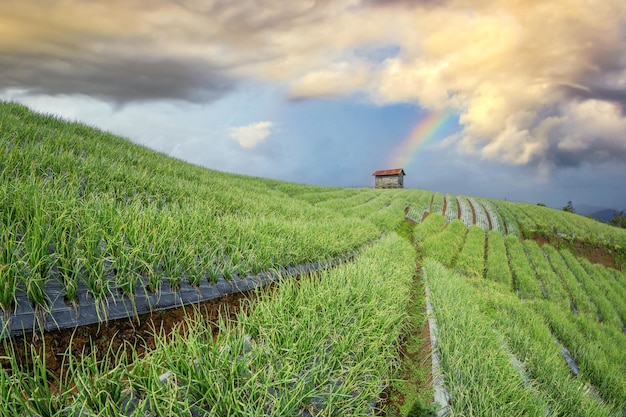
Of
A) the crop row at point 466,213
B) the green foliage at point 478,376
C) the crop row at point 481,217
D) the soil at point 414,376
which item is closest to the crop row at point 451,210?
the crop row at point 466,213

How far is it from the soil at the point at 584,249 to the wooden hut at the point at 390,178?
28025mm

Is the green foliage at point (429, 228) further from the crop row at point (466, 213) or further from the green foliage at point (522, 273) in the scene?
the green foliage at point (522, 273)

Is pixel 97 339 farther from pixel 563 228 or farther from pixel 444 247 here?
pixel 563 228

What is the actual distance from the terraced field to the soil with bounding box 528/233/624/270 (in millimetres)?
15234

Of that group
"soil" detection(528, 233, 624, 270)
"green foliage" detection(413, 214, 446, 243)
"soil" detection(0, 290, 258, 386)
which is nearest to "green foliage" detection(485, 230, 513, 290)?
"green foliage" detection(413, 214, 446, 243)

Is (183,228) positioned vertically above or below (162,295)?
above

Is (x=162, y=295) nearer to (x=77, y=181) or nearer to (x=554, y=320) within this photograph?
(x=77, y=181)

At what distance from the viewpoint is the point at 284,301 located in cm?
404

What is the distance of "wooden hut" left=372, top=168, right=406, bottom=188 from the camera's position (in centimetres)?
5088

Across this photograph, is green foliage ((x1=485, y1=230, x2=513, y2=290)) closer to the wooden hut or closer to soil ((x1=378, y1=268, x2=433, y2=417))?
soil ((x1=378, y1=268, x2=433, y2=417))

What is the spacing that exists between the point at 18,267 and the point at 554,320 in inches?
504

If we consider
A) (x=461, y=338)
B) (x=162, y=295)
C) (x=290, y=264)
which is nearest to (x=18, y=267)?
(x=162, y=295)

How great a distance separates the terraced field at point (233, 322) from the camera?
2.43 metres

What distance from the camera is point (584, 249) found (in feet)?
77.0
